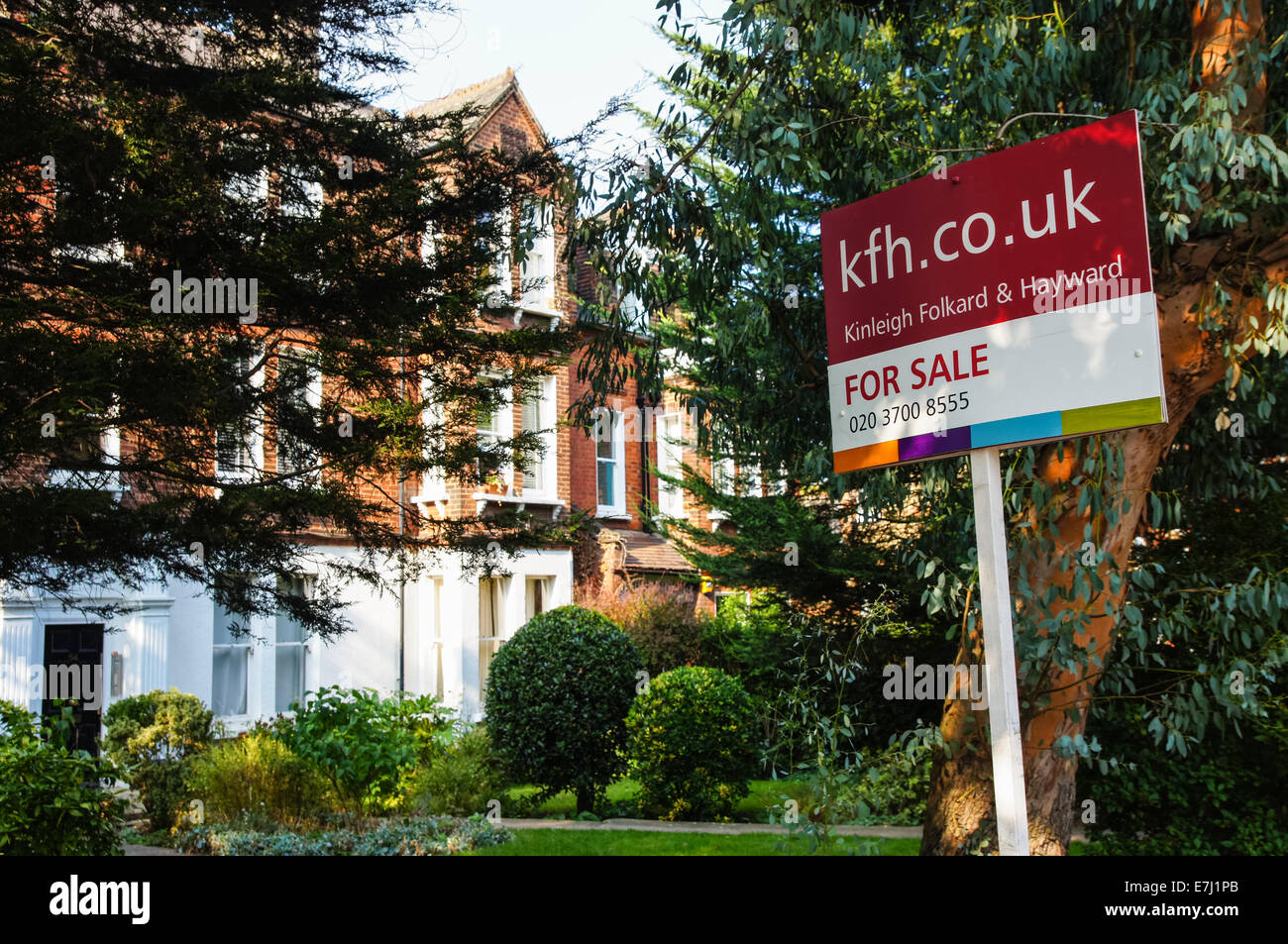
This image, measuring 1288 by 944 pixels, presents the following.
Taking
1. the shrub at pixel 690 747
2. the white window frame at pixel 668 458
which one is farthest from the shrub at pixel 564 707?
the white window frame at pixel 668 458

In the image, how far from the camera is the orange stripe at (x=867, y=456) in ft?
17.9

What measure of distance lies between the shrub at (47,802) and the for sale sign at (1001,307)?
18.0ft

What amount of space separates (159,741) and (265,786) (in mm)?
3399

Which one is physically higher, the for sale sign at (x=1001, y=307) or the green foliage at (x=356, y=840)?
the for sale sign at (x=1001, y=307)

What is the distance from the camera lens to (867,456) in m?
5.61

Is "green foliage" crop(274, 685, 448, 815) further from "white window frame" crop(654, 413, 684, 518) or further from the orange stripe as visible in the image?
"white window frame" crop(654, 413, 684, 518)

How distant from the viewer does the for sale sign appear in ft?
15.9

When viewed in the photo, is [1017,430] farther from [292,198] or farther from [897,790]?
[897,790]

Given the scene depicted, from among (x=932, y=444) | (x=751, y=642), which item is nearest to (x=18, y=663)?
(x=751, y=642)

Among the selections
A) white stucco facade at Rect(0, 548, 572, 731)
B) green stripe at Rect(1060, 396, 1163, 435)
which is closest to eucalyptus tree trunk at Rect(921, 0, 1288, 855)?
green stripe at Rect(1060, 396, 1163, 435)

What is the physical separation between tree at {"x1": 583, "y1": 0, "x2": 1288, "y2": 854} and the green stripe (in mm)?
1444

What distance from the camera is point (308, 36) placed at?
8750 millimetres
